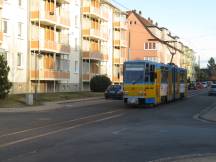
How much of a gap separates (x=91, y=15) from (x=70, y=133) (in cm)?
5545

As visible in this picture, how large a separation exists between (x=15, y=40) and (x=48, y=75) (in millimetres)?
6422

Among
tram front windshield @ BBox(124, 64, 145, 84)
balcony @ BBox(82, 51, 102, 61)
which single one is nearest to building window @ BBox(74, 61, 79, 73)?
balcony @ BBox(82, 51, 102, 61)

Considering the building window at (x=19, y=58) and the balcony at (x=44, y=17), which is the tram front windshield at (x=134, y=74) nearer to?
the building window at (x=19, y=58)

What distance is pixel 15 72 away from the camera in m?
50.8

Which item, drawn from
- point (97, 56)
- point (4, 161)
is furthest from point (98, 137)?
point (97, 56)

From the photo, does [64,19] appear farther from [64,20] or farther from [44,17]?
[44,17]

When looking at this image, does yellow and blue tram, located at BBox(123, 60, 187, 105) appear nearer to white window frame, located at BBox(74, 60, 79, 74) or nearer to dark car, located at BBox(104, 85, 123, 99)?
dark car, located at BBox(104, 85, 123, 99)

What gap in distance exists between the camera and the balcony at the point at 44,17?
53334mm

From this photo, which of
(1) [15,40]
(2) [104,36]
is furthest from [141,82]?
(2) [104,36]

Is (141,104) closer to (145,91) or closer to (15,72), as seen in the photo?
(145,91)

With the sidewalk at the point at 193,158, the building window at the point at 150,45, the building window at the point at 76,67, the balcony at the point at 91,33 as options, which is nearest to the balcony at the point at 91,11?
the balcony at the point at 91,33

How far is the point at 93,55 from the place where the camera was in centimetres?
7125

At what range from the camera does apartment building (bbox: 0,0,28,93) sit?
49.1m

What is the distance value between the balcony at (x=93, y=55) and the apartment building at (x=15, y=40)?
684 inches
